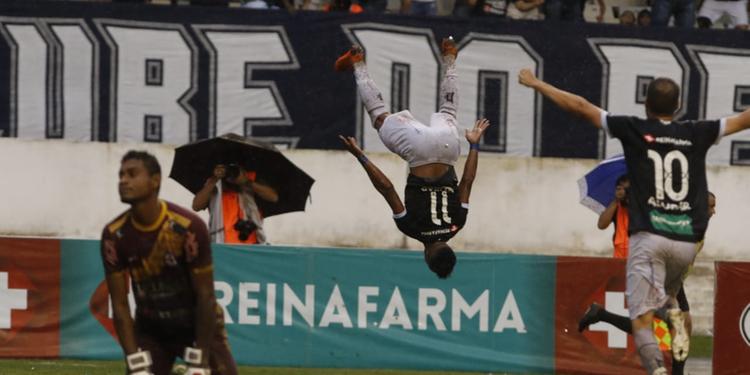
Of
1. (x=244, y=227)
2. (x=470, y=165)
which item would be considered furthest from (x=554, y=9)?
(x=470, y=165)

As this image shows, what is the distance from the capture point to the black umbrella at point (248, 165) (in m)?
17.5

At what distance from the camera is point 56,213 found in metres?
21.9

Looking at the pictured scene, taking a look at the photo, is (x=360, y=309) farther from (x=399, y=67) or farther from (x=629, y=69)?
(x=629, y=69)

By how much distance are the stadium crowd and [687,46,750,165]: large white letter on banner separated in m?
0.53

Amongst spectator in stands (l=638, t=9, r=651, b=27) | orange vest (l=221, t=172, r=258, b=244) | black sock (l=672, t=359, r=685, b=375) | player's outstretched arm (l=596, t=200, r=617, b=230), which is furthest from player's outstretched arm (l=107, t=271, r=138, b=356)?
spectator in stands (l=638, t=9, r=651, b=27)

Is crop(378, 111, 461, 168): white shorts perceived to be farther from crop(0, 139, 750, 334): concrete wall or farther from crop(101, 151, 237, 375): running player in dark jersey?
crop(0, 139, 750, 334): concrete wall

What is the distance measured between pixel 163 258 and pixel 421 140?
5577 millimetres

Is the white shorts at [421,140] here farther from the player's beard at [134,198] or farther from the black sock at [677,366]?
the player's beard at [134,198]

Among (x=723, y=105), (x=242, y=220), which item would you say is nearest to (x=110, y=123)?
(x=242, y=220)

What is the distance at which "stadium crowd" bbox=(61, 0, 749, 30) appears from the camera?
2253 cm

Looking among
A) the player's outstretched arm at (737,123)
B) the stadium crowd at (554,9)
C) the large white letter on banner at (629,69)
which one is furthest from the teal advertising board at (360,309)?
the stadium crowd at (554,9)

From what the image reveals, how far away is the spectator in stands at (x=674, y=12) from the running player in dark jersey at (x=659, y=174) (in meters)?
11.9

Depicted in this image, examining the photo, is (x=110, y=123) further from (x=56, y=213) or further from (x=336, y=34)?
(x=336, y=34)

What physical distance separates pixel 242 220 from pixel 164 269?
24.8ft
